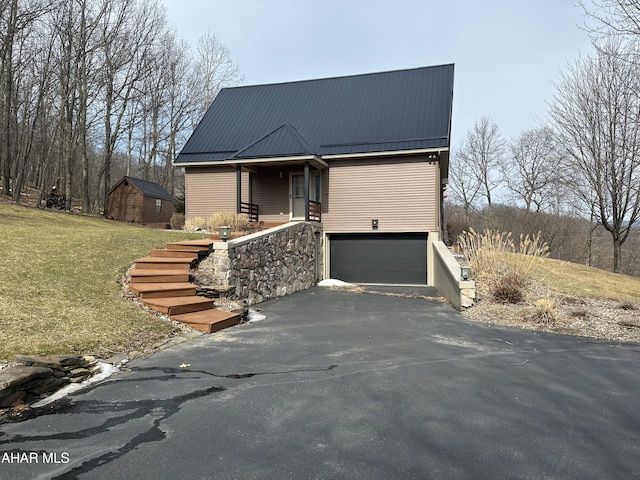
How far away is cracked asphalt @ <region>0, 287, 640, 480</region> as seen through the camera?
88.5 inches

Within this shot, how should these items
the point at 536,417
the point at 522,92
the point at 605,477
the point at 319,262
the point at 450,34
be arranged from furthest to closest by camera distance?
the point at 522,92 → the point at 319,262 → the point at 450,34 → the point at 536,417 → the point at 605,477

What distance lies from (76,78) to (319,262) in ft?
62.8

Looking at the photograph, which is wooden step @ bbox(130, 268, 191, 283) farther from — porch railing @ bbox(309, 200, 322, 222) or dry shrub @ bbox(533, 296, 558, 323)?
porch railing @ bbox(309, 200, 322, 222)

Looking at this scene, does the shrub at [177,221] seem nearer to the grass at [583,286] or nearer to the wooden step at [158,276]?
the wooden step at [158,276]

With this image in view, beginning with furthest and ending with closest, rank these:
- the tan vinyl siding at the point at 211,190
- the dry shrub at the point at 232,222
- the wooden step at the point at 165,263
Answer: the tan vinyl siding at the point at 211,190, the dry shrub at the point at 232,222, the wooden step at the point at 165,263

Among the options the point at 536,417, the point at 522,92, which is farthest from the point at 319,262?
the point at 522,92

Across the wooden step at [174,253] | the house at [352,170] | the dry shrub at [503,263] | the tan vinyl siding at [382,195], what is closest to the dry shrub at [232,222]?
the house at [352,170]

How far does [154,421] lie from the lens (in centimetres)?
278

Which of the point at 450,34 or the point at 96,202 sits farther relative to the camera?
the point at 96,202

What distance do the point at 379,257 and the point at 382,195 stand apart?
93.7 inches

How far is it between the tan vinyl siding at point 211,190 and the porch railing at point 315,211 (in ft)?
9.70

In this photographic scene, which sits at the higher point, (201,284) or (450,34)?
(450,34)

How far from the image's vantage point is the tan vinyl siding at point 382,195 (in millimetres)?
13820

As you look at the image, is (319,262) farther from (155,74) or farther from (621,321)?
(155,74)
